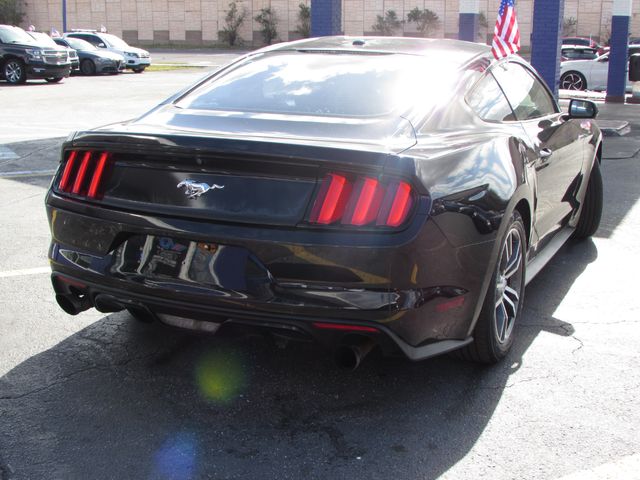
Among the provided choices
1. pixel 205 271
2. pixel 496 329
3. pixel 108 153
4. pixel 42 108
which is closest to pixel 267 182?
pixel 205 271

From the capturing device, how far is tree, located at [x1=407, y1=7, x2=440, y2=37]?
6006 cm

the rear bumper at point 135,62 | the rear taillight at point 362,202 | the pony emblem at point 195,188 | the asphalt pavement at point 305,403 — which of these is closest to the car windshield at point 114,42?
the rear bumper at point 135,62

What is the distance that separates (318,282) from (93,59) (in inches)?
1111

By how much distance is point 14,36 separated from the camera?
25.2 meters

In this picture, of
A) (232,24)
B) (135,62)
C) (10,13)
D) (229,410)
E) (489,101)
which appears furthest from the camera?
(10,13)

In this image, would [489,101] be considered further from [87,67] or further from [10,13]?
[10,13]

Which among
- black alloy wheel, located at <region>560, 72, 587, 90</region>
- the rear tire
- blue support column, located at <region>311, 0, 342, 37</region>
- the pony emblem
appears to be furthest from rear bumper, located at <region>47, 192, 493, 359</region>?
black alloy wheel, located at <region>560, 72, 587, 90</region>

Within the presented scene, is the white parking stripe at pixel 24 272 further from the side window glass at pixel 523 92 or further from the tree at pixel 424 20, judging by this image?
the tree at pixel 424 20

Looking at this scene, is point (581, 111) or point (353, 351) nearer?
point (353, 351)

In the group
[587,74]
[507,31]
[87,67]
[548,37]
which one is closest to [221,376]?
[507,31]

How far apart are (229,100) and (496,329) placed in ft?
5.70

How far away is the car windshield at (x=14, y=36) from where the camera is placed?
81.6 ft

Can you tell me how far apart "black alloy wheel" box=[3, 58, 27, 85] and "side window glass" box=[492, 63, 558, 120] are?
71.3ft

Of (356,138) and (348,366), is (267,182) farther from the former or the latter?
(348,366)
